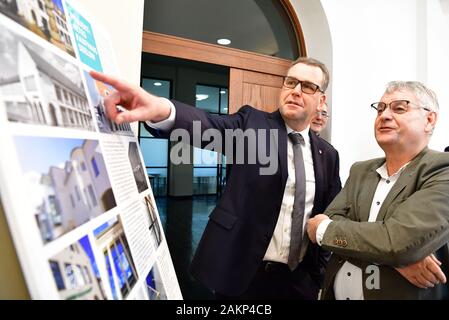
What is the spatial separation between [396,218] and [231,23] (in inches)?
88.8

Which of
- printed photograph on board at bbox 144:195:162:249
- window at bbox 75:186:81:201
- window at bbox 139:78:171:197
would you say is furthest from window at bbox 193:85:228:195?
window at bbox 75:186:81:201

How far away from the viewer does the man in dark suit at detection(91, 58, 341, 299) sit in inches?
49.8

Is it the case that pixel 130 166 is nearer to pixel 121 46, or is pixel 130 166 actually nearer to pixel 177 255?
pixel 121 46

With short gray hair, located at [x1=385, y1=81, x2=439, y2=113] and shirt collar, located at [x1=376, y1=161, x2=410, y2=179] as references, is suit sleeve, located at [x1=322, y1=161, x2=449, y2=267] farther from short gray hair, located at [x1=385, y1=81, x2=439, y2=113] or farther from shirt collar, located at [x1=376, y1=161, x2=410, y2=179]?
short gray hair, located at [x1=385, y1=81, x2=439, y2=113]

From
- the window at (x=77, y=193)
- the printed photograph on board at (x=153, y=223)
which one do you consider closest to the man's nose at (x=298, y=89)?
the printed photograph on board at (x=153, y=223)

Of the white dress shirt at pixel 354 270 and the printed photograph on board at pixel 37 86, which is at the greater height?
the printed photograph on board at pixel 37 86

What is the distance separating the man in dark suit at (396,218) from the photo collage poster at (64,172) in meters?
0.77

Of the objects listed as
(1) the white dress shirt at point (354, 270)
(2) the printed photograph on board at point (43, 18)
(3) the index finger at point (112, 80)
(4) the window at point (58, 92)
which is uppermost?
(2) the printed photograph on board at point (43, 18)

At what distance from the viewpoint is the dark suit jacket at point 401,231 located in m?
0.98

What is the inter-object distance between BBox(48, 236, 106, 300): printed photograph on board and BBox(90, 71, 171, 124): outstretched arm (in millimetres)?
384

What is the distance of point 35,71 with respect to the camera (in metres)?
0.52

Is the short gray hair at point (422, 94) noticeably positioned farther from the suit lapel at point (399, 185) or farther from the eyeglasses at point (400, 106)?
the suit lapel at point (399, 185)

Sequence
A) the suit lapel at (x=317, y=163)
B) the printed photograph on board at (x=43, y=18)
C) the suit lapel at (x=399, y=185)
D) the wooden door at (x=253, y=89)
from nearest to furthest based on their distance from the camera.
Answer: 1. the printed photograph on board at (x=43, y=18)
2. the suit lapel at (x=399, y=185)
3. the suit lapel at (x=317, y=163)
4. the wooden door at (x=253, y=89)

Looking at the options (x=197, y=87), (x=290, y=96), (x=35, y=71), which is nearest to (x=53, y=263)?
(x=35, y=71)
